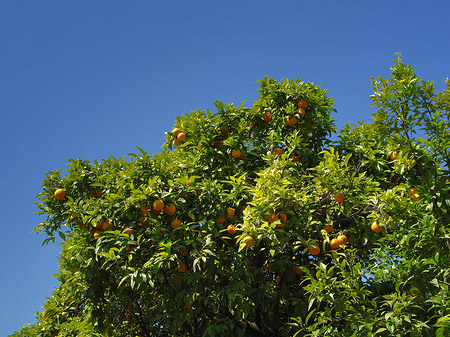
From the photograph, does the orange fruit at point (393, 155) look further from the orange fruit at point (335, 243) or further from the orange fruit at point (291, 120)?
the orange fruit at point (335, 243)

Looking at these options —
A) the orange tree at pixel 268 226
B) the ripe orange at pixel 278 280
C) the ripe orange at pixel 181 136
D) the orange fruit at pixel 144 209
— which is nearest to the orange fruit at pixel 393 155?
the orange tree at pixel 268 226

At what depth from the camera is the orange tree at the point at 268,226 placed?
4148 mm

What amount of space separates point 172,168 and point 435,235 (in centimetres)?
327

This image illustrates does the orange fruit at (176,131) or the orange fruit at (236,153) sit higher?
the orange fruit at (176,131)

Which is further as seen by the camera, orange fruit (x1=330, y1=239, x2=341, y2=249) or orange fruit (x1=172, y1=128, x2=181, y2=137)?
orange fruit (x1=172, y1=128, x2=181, y2=137)

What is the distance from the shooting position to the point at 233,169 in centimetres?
615

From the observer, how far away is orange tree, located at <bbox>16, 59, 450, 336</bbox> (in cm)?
415

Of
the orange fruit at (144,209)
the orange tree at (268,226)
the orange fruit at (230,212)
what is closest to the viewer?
the orange tree at (268,226)

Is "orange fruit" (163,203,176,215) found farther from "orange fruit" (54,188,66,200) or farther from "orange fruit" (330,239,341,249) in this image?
"orange fruit" (330,239,341,249)

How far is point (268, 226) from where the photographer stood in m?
4.39

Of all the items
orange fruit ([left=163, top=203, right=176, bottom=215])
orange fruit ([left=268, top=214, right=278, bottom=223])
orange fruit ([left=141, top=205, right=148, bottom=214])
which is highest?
orange fruit ([left=141, top=205, right=148, bottom=214])

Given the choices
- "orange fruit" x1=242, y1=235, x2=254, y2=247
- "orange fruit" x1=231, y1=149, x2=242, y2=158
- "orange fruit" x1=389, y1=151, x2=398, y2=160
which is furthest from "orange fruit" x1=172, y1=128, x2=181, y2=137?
"orange fruit" x1=389, y1=151, x2=398, y2=160

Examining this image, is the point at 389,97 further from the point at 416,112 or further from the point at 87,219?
the point at 87,219

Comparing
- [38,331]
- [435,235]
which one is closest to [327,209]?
[435,235]
